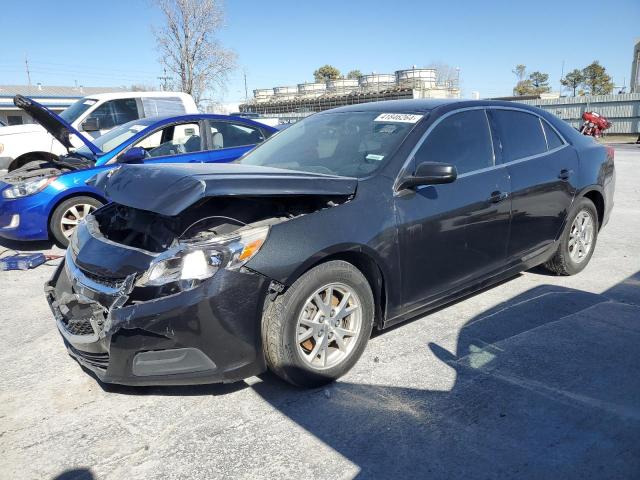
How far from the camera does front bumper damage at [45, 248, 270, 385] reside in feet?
8.45

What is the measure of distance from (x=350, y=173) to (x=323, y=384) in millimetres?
1372

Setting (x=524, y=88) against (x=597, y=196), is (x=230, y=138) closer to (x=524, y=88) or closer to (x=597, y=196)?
(x=597, y=196)

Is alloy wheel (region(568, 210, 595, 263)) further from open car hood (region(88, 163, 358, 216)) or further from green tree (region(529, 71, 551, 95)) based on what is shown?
green tree (region(529, 71, 551, 95))

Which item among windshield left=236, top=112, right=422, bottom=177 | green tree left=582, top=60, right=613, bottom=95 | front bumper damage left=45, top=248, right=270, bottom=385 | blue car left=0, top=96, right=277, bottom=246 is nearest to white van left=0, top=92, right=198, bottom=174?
blue car left=0, top=96, right=277, bottom=246

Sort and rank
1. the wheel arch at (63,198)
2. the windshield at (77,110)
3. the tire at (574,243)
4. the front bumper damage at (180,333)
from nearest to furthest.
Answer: the front bumper damage at (180,333), the tire at (574,243), the wheel arch at (63,198), the windshield at (77,110)

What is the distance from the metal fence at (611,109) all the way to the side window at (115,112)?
72.2 ft

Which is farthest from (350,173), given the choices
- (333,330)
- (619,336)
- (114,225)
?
(619,336)

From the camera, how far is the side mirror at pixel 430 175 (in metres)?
3.19

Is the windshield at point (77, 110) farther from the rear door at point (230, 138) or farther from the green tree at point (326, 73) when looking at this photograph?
the green tree at point (326, 73)

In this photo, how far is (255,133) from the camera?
7492 mm

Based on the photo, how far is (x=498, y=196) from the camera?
3.89 metres

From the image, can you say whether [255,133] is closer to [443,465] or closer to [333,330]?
[333,330]

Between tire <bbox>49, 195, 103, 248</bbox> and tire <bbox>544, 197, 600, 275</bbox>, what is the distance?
516 cm

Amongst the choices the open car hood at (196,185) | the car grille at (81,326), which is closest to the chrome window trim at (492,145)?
the open car hood at (196,185)
